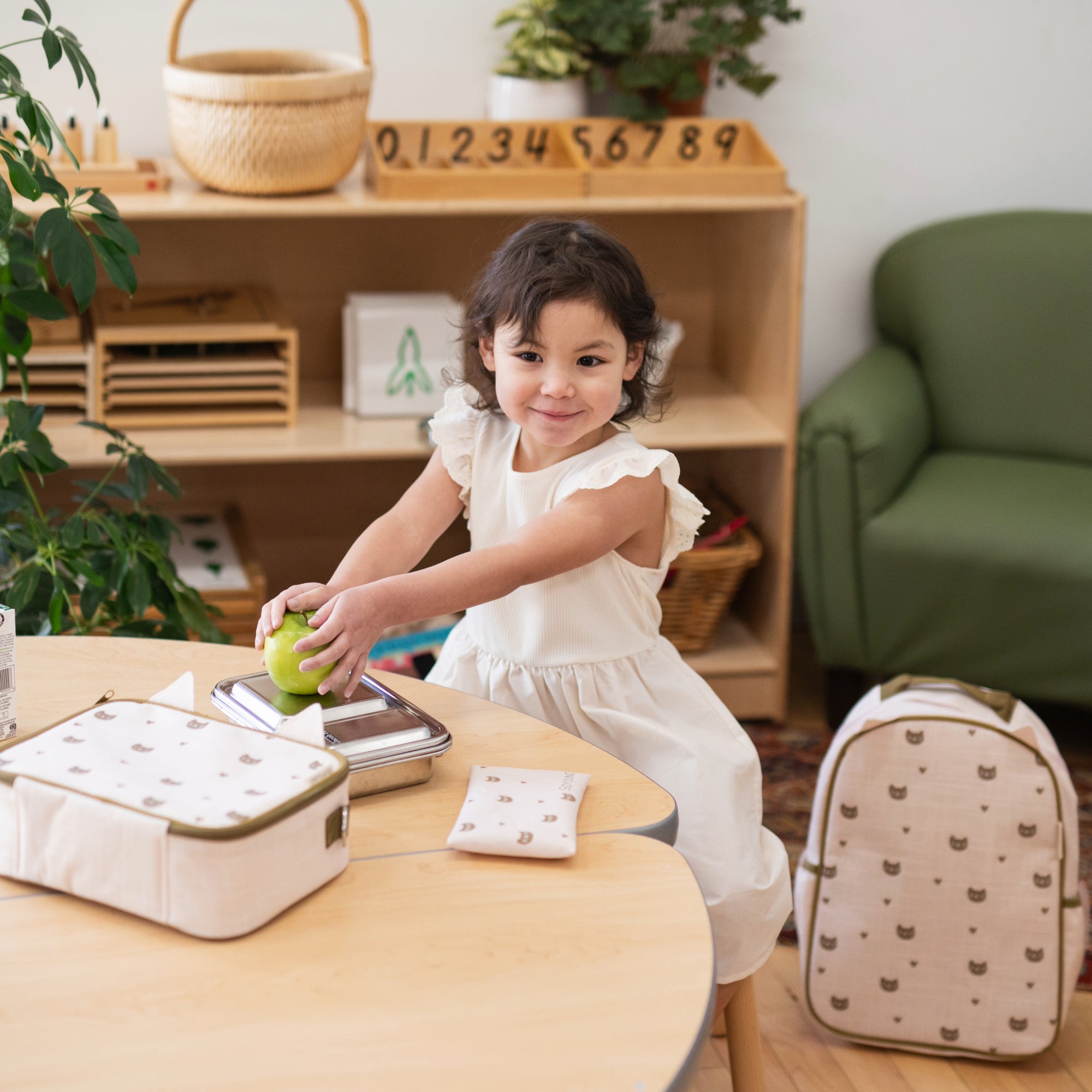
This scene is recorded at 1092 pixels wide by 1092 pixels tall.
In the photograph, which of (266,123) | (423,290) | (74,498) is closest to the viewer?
(74,498)

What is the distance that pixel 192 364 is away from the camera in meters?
2.23

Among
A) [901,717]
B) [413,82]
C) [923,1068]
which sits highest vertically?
[413,82]

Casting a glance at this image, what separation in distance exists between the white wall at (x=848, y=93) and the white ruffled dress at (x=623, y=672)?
1345 mm

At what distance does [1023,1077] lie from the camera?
1.54 metres

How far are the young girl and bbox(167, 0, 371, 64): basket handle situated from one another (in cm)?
100

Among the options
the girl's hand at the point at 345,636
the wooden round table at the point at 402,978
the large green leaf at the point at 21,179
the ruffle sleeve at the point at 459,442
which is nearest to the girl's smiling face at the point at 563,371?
the ruffle sleeve at the point at 459,442

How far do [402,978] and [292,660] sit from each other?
0.32 metres

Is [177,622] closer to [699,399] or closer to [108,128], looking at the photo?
[108,128]

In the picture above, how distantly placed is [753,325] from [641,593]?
4.06 ft

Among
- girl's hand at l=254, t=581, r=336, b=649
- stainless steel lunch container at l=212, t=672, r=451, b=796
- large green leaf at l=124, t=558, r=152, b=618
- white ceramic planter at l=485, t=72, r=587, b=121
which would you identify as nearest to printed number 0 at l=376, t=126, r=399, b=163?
white ceramic planter at l=485, t=72, r=587, b=121

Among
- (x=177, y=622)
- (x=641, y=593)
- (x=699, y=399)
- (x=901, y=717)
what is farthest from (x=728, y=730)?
(x=699, y=399)

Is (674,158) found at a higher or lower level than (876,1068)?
higher

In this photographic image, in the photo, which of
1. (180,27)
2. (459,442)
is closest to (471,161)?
(180,27)

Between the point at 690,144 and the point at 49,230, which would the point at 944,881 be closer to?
the point at 49,230
